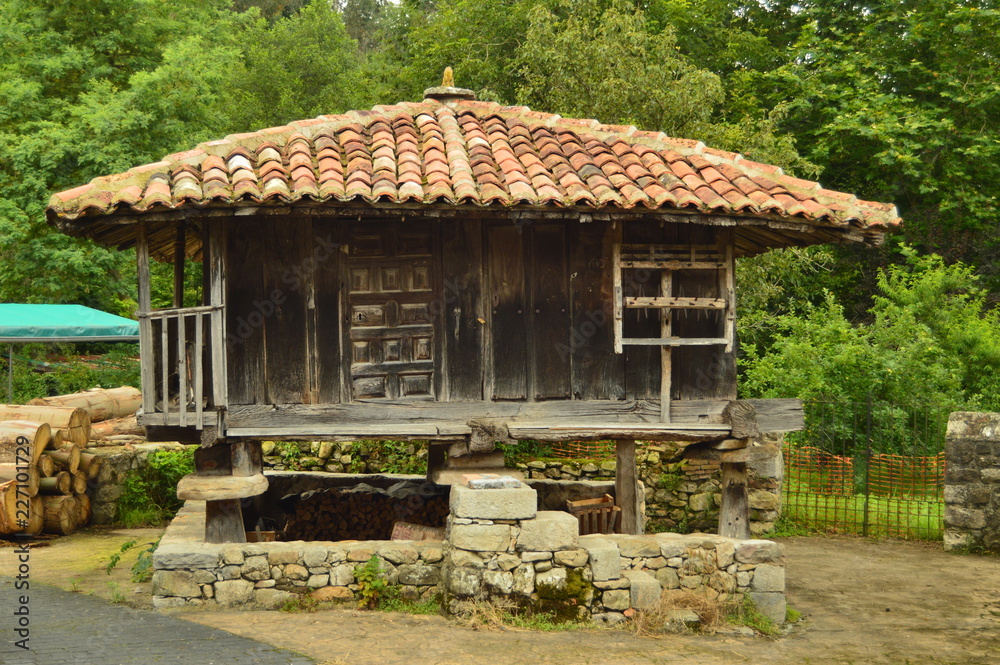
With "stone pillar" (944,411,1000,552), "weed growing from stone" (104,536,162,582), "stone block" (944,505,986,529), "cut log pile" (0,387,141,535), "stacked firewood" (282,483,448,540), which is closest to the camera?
"weed growing from stone" (104,536,162,582)

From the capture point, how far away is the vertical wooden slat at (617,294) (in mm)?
7488

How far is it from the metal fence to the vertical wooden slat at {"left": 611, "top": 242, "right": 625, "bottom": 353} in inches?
199

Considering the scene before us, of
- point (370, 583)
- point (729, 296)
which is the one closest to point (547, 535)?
point (370, 583)

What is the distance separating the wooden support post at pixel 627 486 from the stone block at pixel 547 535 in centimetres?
235

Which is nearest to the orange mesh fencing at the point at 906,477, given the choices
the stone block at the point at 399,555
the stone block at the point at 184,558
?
the stone block at the point at 399,555

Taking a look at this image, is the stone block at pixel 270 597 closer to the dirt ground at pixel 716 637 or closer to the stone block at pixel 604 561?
the dirt ground at pixel 716 637

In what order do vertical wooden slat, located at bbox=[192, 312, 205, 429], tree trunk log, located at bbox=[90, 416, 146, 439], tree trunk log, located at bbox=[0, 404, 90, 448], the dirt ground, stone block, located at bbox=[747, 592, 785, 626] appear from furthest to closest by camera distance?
1. tree trunk log, located at bbox=[90, 416, 146, 439]
2. tree trunk log, located at bbox=[0, 404, 90, 448]
3. stone block, located at bbox=[747, 592, 785, 626]
4. vertical wooden slat, located at bbox=[192, 312, 205, 429]
5. the dirt ground

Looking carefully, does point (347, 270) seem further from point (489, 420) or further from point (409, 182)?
point (489, 420)

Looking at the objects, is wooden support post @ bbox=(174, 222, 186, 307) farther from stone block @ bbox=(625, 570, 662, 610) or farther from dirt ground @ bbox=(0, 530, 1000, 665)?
stone block @ bbox=(625, 570, 662, 610)

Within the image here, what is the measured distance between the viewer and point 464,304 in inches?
304

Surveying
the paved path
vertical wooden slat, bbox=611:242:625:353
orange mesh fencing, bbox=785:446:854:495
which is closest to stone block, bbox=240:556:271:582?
the paved path

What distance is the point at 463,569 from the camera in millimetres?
7137

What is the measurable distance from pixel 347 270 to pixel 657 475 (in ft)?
19.7

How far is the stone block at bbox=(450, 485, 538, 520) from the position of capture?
715 centimetres
